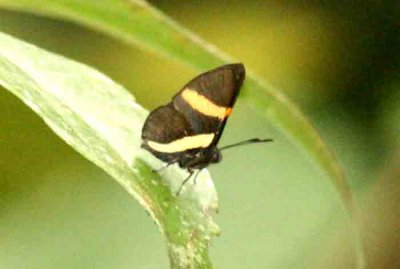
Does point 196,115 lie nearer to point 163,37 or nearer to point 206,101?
point 206,101

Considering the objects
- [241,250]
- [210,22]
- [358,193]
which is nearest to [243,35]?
[210,22]

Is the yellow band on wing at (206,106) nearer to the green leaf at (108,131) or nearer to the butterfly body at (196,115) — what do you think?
the butterfly body at (196,115)

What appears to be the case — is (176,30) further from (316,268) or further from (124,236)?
(316,268)

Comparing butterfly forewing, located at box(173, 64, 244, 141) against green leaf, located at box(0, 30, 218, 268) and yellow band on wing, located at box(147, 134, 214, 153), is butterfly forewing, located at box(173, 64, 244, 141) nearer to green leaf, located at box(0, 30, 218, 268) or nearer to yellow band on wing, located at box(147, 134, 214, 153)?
yellow band on wing, located at box(147, 134, 214, 153)

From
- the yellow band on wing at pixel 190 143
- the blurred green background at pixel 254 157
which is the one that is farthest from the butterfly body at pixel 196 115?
the blurred green background at pixel 254 157

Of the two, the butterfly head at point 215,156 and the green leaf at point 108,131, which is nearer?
the green leaf at point 108,131

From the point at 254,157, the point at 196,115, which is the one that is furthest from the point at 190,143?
the point at 254,157
